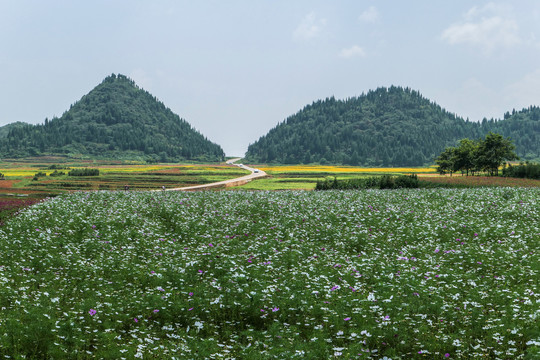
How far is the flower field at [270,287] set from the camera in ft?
29.3

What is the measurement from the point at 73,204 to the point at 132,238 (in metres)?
11.3

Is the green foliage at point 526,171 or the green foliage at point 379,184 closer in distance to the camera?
the green foliage at point 379,184

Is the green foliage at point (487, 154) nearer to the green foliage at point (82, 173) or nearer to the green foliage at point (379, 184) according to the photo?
the green foliage at point (379, 184)

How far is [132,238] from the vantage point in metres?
18.9

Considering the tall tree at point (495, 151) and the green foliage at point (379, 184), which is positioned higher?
the tall tree at point (495, 151)

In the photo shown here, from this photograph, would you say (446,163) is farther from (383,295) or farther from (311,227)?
(383,295)

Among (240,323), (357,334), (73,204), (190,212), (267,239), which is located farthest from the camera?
(73,204)

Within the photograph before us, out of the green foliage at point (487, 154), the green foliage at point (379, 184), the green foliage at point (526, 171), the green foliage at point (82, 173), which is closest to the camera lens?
the green foliage at point (379, 184)

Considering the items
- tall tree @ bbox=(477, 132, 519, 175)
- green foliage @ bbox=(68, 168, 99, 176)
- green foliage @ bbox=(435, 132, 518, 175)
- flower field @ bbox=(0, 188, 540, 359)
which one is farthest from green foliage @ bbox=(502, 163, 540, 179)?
green foliage @ bbox=(68, 168, 99, 176)

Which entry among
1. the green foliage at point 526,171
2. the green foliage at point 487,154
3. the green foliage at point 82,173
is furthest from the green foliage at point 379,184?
the green foliage at point 82,173

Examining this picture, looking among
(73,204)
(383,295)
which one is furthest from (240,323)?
(73,204)

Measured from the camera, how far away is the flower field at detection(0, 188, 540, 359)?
8.95 m

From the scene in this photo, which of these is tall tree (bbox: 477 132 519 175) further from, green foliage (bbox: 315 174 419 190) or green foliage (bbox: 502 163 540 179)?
green foliage (bbox: 315 174 419 190)

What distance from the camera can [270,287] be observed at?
1184cm
